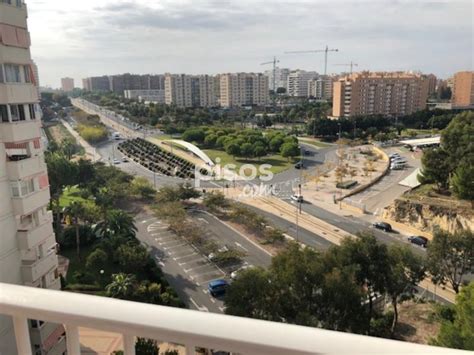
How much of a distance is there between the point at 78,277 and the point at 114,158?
10284 millimetres

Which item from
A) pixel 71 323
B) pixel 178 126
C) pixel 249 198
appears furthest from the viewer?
pixel 178 126

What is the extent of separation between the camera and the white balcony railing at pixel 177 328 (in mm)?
407

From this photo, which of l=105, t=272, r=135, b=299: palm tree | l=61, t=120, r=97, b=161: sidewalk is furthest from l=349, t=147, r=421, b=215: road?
l=61, t=120, r=97, b=161: sidewalk

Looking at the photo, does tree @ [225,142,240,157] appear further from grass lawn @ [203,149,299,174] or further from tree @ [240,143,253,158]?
grass lawn @ [203,149,299,174]

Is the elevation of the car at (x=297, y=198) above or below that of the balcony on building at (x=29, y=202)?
below

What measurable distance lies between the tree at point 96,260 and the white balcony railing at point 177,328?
19.7ft

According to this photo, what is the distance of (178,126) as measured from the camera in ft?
66.0

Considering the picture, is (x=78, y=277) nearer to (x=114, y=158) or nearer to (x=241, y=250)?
(x=241, y=250)

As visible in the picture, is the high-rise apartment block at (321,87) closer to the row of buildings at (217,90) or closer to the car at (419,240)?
the row of buildings at (217,90)

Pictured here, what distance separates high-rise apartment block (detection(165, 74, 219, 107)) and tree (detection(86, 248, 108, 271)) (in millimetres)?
24383

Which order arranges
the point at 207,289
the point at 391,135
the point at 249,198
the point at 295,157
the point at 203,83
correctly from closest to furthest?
the point at 207,289 → the point at 249,198 → the point at 295,157 → the point at 391,135 → the point at 203,83

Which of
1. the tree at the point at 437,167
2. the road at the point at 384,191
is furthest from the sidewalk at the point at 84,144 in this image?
the tree at the point at 437,167

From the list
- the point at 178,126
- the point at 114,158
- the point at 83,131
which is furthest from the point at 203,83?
the point at 114,158

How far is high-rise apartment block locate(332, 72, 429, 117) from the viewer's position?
71.8 ft
